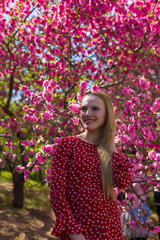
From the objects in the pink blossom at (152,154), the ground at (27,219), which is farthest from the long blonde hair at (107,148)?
the ground at (27,219)

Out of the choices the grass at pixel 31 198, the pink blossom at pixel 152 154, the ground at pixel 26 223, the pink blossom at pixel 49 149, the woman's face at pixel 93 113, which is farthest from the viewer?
the grass at pixel 31 198

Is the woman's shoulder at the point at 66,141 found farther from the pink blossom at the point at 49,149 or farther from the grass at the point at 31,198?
the grass at the point at 31,198

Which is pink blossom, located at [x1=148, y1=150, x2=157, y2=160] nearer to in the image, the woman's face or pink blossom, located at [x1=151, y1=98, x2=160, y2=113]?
pink blossom, located at [x1=151, y1=98, x2=160, y2=113]

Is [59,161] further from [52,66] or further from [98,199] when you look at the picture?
[52,66]

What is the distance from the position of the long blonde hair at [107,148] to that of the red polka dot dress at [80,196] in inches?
1.5

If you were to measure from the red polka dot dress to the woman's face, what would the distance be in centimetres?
16

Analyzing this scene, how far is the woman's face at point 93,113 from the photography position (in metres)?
2.01

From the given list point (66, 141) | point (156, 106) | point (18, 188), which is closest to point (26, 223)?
point (18, 188)

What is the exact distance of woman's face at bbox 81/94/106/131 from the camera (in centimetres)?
201

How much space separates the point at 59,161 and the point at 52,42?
3820 mm

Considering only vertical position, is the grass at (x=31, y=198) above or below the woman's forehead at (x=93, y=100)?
below

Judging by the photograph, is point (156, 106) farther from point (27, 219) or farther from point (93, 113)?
point (27, 219)

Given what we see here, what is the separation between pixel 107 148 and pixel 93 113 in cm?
29

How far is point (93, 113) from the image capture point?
201cm
